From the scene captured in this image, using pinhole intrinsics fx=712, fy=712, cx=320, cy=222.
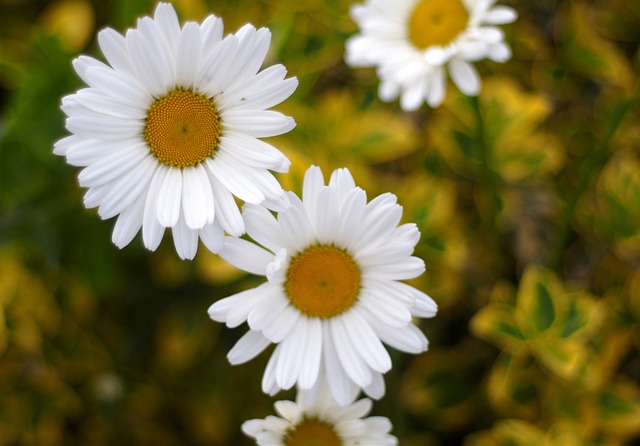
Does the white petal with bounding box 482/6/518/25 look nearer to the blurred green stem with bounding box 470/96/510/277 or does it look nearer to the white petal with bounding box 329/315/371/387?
the blurred green stem with bounding box 470/96/510/277

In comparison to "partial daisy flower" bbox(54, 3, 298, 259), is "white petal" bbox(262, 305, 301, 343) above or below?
below

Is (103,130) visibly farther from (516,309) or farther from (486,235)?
(486,235)

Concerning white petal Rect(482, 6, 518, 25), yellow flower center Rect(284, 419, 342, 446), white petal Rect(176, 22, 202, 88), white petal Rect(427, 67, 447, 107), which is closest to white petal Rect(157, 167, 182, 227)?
white petal Rect(176, 22, 202, 88)

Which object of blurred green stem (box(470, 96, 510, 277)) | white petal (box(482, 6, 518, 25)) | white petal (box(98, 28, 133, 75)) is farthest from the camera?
blurred green stem (box(470, 96, 510, 277))

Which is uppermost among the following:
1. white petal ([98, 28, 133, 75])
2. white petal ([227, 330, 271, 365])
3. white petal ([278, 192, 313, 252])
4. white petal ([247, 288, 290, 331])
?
white petal ([98, 28, 133, 75])

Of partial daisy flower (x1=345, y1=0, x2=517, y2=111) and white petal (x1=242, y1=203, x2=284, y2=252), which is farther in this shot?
partial daisy flower (x1=345, y1=0, x2=517, y2=111)

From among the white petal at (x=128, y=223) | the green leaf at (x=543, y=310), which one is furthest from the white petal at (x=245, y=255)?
the green leaf at (x=543, y=310)

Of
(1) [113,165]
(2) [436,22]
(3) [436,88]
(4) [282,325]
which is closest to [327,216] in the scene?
A: (4) [282,325]

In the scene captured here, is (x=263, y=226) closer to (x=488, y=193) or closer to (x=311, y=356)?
(x=311, y=356)

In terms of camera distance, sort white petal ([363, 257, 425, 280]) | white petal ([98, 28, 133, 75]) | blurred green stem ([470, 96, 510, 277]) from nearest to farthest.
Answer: white petal ([98, 28, 133, 75]) < white petal ([363, 257, 425, 280]) < blurred green stem ([470, 96, 510, 277])
